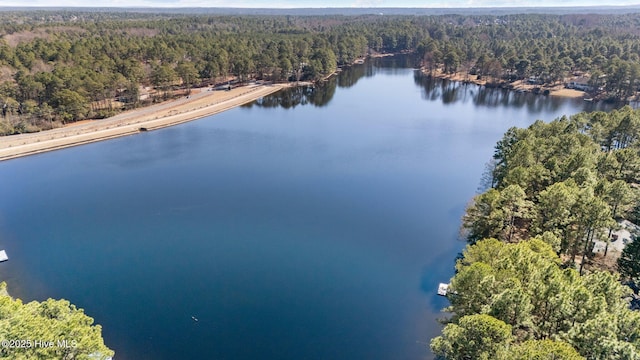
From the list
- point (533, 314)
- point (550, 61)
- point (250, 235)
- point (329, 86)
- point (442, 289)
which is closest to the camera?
point (533, 314)

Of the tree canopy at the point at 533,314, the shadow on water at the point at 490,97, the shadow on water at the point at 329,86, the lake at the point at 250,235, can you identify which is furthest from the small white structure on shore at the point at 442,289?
the shadow on water at the point at 490,97

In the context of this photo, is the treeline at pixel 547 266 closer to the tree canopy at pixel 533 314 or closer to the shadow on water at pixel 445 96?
the tree canopy at pixel 533 314

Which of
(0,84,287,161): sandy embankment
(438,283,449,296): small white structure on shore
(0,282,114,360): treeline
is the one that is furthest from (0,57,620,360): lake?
(0,282,114,360): treeline

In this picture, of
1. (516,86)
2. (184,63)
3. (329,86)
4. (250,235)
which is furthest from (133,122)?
(516,86)

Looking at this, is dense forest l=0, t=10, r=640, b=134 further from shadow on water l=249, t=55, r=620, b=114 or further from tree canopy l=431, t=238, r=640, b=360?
tree canopy l=431, t=238, r=640, b=360

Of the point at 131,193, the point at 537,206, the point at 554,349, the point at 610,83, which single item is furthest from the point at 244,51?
the point at 554,349

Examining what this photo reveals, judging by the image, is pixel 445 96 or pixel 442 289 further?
pixel 445 96

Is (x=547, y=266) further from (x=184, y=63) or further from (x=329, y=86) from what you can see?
(x=329, y=86)
